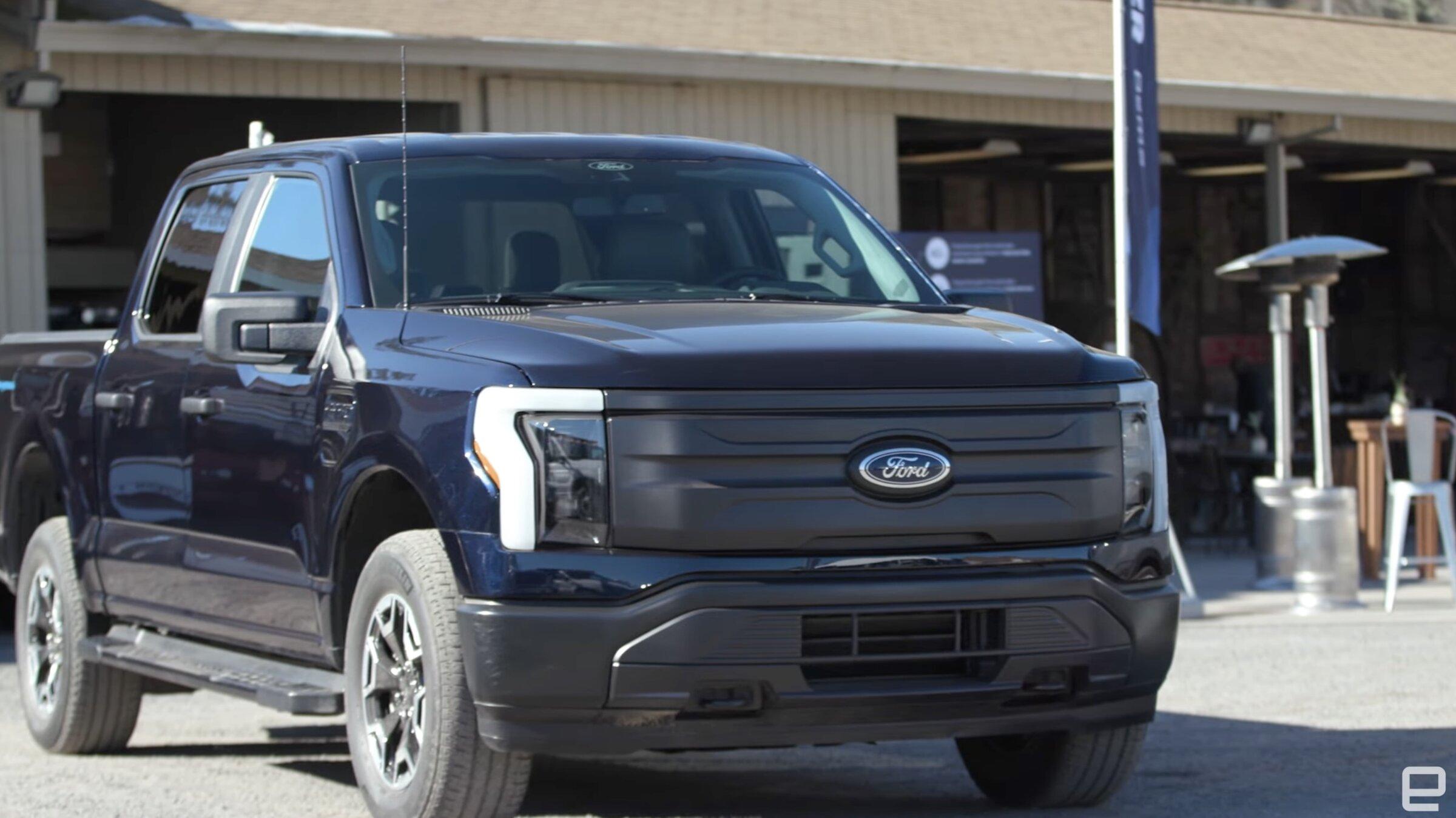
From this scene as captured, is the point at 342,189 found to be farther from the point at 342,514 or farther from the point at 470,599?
the point at 470,599

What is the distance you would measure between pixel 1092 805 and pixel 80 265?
15766 mm

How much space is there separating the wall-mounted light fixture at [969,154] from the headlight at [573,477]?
670 inches

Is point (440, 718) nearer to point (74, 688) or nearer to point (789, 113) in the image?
point (74, 688)

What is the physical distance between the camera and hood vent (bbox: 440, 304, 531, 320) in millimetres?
5703

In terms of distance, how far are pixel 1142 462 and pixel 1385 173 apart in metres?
23.7

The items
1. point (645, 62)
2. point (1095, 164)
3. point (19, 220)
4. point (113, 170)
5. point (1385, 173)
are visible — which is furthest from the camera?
point (1385, 173)

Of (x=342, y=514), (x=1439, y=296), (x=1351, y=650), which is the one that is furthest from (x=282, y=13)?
(x=1439, y=296)

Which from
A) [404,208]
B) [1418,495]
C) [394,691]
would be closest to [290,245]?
[404,208]

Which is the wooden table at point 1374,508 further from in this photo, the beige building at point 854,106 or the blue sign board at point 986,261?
the beige building at point 854,106

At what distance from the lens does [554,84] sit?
53.5 feet

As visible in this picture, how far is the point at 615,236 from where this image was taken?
6523 millimetres

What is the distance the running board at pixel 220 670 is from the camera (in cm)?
608

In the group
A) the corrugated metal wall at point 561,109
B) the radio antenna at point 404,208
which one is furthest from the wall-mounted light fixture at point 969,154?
the radio antenna at point 404,208

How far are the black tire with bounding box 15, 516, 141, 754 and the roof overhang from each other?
679 centimetres
